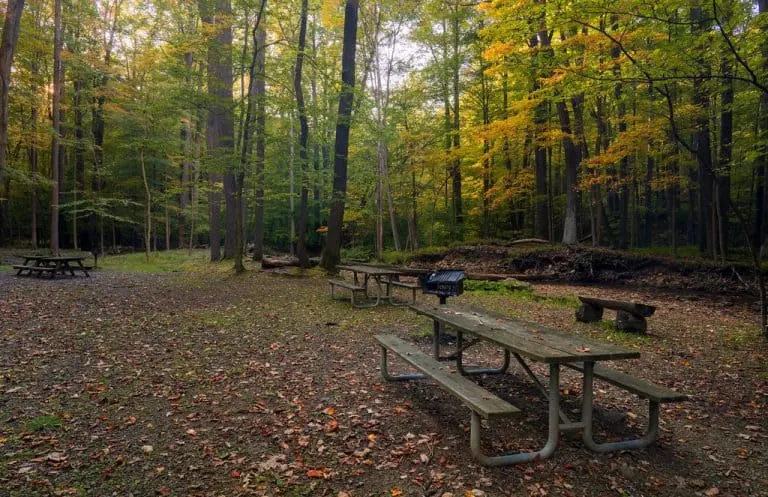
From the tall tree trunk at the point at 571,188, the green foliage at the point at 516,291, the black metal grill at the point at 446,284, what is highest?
the tall tree trunk at the point at 571,188

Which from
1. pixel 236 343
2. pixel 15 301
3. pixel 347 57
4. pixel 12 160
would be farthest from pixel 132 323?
pixel 12 160

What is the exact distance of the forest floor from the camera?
8.66 feet

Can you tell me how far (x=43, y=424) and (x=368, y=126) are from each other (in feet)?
45.2

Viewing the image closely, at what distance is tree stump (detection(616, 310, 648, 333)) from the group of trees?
345 centimetres

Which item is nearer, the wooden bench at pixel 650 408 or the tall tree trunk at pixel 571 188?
the wooden bench at pixel 650 408

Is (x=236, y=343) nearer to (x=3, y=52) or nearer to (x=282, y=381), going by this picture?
(x=282, y=381)

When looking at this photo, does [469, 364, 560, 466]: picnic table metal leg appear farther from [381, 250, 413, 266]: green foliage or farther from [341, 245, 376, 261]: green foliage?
[341, 245, 376, 261]: green foliage

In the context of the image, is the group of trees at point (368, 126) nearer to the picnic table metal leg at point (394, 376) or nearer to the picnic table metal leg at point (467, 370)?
the picnic table metal leg at point (467, 370)

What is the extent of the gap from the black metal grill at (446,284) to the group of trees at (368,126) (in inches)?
137

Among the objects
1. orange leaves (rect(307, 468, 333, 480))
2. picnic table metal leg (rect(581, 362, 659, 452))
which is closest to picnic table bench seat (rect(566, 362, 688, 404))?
picnic table metal leg (rect(581, 362, 659, 452))

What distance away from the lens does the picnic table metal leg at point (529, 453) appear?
271cm

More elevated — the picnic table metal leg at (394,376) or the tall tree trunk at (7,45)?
the tall tree trunk at (7,45)

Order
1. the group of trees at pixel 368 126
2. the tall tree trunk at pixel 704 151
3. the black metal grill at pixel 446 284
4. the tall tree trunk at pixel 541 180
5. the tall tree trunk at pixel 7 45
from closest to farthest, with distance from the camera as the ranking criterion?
the black metal grill at pixel 446 284, the tall tree trunk at pixel 7 45, the tall tree trunk at pixel 704 151, the group of trees at pixel 368 126, the tall tree trunk at pixel 541 180

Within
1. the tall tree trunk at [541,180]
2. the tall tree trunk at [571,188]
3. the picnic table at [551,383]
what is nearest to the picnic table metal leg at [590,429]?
the picnic table at [551,383]
